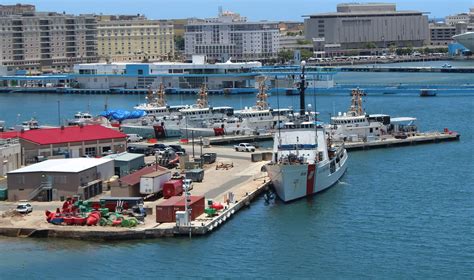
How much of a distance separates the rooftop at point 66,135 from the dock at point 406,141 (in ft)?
19.0

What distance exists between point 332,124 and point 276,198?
801cm

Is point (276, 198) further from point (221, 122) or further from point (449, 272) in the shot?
point (221, 122)

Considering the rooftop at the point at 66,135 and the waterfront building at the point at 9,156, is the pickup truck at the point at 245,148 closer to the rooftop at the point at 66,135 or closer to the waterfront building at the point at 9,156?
the rooftop at the point at 66,135

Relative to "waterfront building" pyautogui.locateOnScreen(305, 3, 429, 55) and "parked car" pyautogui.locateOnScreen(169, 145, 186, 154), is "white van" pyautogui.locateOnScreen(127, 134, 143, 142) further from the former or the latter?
"waterfront building" pyautogui.locateOnScreen(305, 3, 429, 55)

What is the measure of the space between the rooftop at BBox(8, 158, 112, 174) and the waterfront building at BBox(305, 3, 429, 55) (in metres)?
68.9

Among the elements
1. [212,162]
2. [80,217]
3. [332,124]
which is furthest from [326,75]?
[80,217]

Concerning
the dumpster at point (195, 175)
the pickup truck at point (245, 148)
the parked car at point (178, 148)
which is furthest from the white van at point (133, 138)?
the dumpster at point (195, 175)

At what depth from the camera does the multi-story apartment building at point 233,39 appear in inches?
2869

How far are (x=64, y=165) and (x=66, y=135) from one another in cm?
334

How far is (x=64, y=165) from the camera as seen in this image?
18.5m

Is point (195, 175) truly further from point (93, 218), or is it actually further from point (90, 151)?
point (93, 218)

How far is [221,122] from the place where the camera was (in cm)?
2869

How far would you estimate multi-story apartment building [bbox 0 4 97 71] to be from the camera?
209 feet

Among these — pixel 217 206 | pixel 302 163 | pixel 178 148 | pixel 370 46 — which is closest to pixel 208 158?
pixel 178 148
